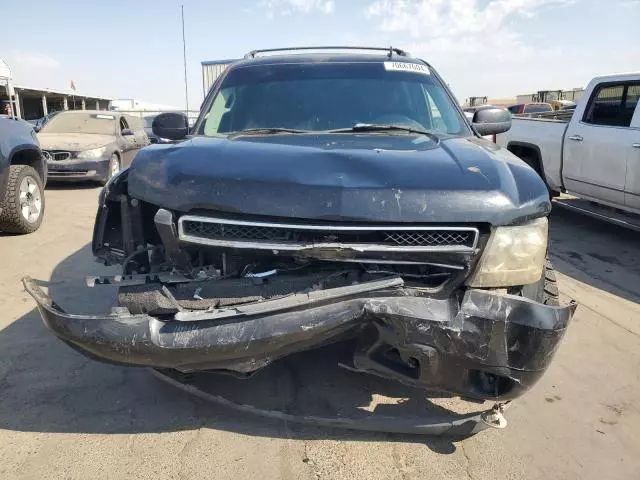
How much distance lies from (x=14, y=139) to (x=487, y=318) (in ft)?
19.4

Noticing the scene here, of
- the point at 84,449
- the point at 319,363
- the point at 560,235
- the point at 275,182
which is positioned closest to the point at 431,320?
the point at 275,182

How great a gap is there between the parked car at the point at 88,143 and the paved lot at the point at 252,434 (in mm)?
6554

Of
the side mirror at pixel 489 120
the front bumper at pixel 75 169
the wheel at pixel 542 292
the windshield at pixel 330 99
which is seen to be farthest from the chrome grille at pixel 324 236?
Answer: the front bumper at pixel 75 169

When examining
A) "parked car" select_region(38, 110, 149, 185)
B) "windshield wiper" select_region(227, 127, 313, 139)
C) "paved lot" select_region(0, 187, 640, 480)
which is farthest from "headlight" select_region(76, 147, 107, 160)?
"windshield wiper" select_region(227, 127, 313, 139)

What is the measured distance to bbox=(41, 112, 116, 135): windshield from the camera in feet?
35.7

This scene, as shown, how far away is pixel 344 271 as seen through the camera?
226 cm

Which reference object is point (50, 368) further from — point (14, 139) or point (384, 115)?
point (14, 139)

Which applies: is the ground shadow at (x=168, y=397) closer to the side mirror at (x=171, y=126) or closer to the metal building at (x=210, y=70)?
the side mirror at (x=171, y=126)

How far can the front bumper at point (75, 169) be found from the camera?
950 cm

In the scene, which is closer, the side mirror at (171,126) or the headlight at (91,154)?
the side mirror at (171,126)

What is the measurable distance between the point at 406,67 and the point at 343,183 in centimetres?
199

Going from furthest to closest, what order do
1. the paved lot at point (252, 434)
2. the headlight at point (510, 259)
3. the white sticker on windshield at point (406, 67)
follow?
the white sticker on windshield at point (406, 67) → the paved lot at point (252, 434) → the headlight at point (510, 259)

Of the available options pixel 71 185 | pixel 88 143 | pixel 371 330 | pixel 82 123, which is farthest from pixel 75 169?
pixel 371 330

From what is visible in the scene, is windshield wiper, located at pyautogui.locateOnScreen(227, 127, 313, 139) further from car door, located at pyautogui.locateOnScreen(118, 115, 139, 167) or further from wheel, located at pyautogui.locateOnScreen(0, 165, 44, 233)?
car door, located at pyautogui.locateOnScreen(118, 115, 139, 167)
